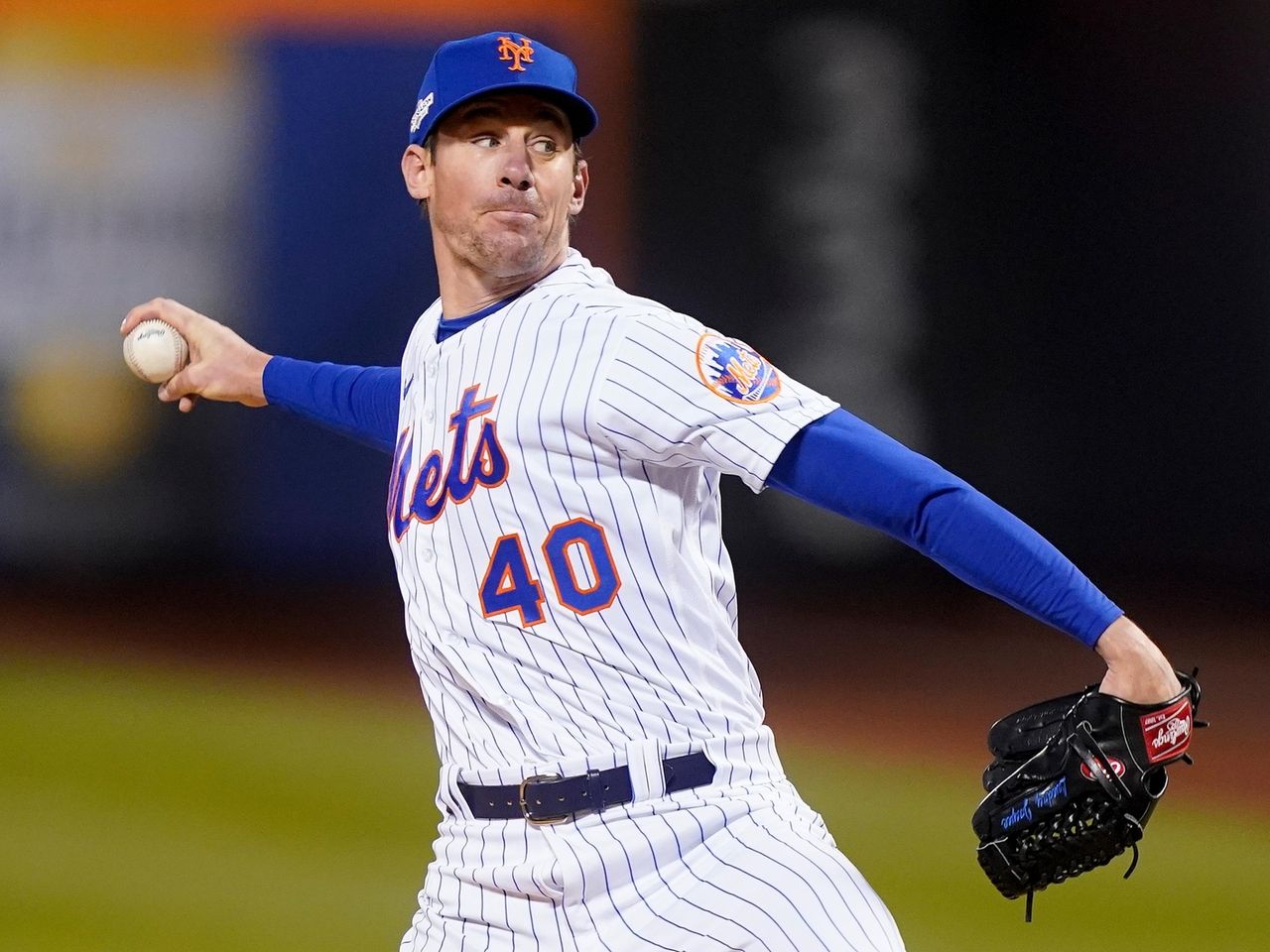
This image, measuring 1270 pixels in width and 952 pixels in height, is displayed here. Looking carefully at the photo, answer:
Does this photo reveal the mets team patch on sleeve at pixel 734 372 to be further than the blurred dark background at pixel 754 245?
No

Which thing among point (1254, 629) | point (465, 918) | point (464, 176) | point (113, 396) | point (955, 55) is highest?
point (955, 55)

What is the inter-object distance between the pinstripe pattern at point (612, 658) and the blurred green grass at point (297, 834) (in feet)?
6.53

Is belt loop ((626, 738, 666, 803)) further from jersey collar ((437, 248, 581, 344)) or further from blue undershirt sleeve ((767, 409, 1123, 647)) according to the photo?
jersey collar ((437, 248, 581, 344))

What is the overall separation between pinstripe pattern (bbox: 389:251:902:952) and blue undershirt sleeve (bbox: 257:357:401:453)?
0.56 metres

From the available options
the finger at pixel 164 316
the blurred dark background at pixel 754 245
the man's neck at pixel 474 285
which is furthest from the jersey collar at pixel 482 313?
the blurred dark background at pixel 754 245

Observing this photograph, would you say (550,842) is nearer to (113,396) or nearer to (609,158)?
(609,158)

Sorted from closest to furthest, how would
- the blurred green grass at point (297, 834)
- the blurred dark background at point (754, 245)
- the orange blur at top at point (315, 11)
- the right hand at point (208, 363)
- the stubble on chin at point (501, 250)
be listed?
the stubble on chin at point (501, 250), the right hand at point (208, 363), the blurred green grass at point (297, 834), the blurred dark background at point (754, 245), the orange blur at top at point (315, 11)

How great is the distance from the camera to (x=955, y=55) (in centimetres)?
539

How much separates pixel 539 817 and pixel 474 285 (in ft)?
2.25

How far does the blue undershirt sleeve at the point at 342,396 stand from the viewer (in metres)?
2.33

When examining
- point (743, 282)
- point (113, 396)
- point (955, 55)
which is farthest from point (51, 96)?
point (955, 55)

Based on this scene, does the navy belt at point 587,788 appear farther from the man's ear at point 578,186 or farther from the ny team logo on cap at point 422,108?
the ny team logo on cap at point 422,108

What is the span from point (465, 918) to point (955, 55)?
14.3ft

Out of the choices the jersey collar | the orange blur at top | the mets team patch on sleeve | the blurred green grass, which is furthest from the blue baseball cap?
the orange blur at top
